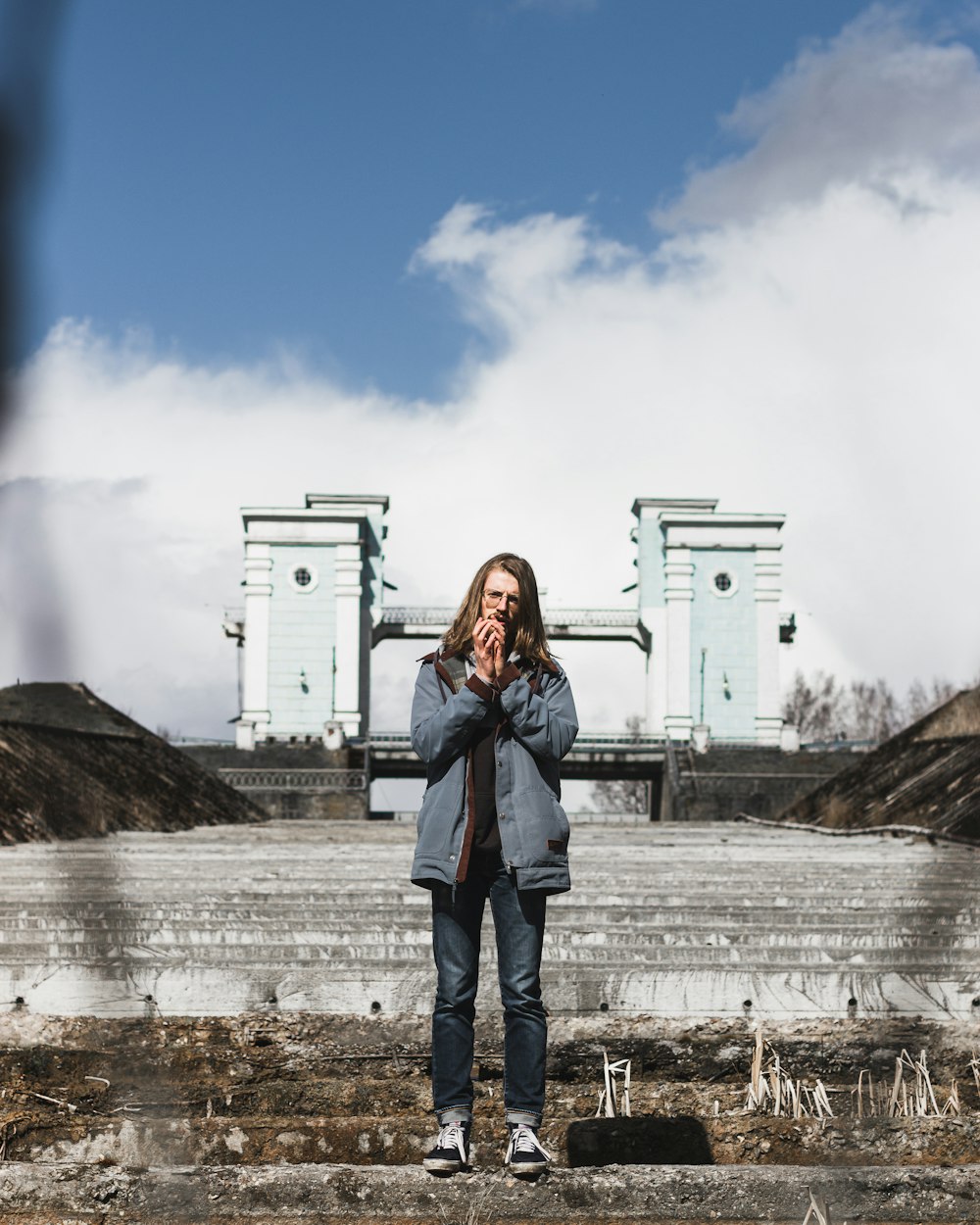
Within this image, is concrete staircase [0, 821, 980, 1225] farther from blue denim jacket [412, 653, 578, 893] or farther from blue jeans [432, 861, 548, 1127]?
blue denim jacket [412, 653, 578, 893]

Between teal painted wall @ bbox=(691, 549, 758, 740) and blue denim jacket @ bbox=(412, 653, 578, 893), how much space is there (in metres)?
46.4

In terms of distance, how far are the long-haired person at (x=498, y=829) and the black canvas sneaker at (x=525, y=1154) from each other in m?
0.07

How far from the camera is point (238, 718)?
47.1 meters

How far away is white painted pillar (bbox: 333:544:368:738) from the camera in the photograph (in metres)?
48.5

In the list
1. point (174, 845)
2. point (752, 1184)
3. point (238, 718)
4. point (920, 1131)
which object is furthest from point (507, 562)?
point (238, 718)

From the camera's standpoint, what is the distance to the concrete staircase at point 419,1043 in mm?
2705

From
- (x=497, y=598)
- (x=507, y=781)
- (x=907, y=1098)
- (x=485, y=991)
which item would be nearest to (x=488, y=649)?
(x=497, y=598)

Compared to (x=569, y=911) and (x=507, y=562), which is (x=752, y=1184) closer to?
(x=507, y=562)

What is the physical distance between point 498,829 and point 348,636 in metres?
46.2

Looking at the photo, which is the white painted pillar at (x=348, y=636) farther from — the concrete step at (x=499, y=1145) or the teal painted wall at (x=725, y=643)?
the concrete step at (x=499, y=1145)

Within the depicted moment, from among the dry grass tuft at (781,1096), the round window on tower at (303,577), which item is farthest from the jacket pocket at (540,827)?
the round window on tower at (303,577)

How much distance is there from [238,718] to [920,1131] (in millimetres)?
44883

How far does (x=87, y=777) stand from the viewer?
12156 mm

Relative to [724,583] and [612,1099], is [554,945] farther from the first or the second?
[724,583]
